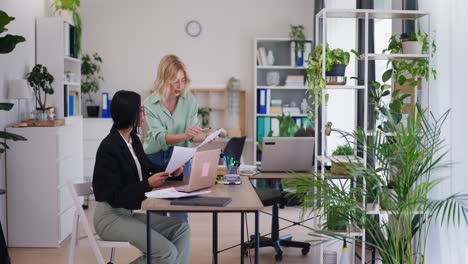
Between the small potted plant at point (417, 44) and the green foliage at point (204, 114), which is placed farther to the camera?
the green foliage at point (204, 114)

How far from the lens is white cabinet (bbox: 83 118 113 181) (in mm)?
7395

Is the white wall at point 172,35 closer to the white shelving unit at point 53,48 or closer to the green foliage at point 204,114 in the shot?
the green foliage at point 204,114

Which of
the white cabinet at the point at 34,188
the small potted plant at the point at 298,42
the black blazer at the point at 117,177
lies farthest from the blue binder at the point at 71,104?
the black blazer at the point at 117,177

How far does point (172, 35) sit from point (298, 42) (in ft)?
5.56

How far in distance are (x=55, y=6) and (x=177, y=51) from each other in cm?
193

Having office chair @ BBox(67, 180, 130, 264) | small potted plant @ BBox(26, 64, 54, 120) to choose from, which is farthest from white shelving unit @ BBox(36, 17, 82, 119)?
office chair @ BBox(67, 180, 130, 264)

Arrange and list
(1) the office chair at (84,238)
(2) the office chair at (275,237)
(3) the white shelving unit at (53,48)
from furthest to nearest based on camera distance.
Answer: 1. (3) the white shelving unit at (53,48)
2. (2) the office chair at (275,237)
3. (1) the office chair at (84,238)

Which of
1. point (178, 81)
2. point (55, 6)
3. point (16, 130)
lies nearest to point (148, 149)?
point (178, 81)

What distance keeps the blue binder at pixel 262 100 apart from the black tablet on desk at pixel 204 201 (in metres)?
4.82

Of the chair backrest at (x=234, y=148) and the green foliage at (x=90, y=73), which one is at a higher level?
the green foliage at (x=90, y=73)

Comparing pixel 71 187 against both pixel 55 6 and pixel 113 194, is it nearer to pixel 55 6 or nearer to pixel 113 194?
pixel 113 194

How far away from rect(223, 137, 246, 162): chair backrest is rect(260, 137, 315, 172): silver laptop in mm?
1212

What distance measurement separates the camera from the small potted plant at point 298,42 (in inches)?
306

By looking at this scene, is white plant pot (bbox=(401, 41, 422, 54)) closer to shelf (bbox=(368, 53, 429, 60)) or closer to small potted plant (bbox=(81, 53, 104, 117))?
shelf (bbox=(368, 53, 429, 60))
